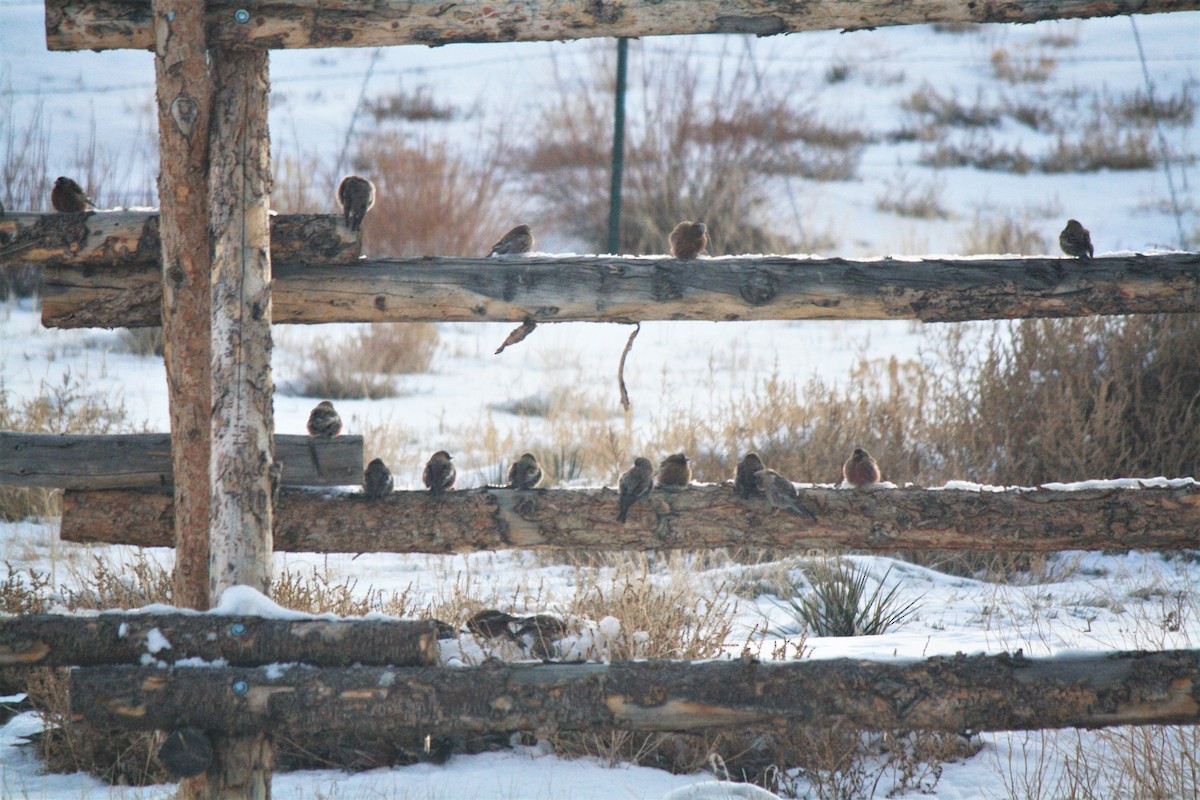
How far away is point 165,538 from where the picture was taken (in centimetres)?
437

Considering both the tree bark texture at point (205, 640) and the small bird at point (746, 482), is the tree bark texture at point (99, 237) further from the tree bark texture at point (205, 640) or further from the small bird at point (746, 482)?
the small bird at point (746, 482)

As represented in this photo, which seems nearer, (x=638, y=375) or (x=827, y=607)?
(x=827, y=607)

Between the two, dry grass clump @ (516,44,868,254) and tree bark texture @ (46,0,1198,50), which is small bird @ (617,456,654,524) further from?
dry grass clump @ (516,44,868,254)

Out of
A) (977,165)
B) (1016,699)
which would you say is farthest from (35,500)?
(977,165)

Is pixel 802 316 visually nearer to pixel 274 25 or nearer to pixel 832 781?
pixel 832 781

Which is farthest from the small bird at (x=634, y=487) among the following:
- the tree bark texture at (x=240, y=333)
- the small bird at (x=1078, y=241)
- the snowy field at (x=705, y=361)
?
the small bird at (x=1078, y=241)

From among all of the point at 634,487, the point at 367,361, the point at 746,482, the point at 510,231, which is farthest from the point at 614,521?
the point at 367,361

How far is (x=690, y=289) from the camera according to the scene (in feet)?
14.3

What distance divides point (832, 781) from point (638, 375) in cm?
710

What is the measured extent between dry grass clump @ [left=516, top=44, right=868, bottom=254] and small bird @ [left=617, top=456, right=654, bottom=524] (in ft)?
33.2

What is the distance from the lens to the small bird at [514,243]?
4918mm

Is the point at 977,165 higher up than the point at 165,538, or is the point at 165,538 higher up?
the point at 977,165

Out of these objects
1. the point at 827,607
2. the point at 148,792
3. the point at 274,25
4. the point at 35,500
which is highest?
the point at 274,25

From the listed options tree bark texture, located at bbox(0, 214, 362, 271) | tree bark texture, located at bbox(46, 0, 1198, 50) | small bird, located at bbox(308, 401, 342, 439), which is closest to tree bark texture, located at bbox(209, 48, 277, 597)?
tree bark texture, located at bbox(46, 0, 1198, 50)
